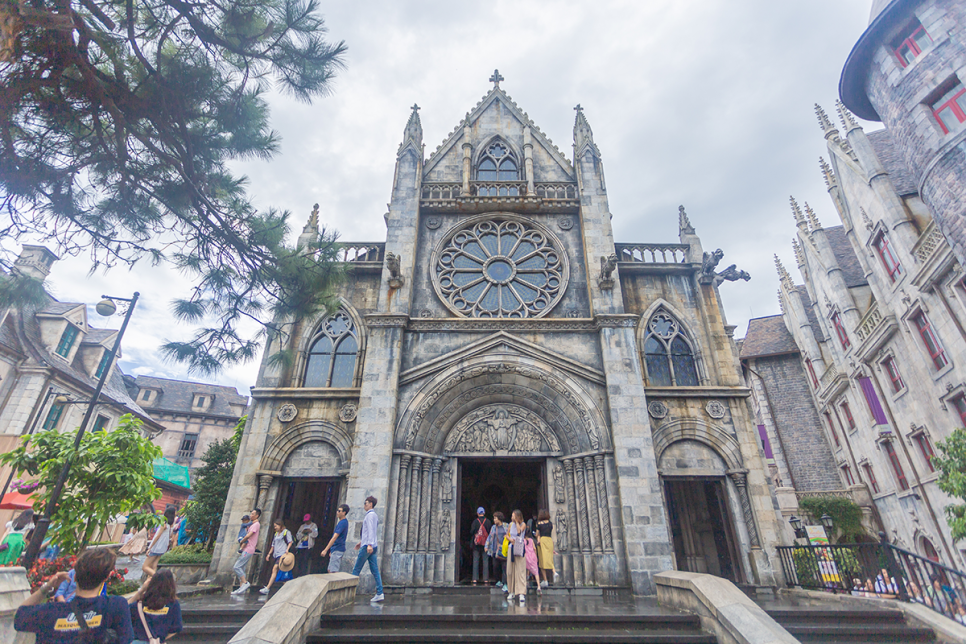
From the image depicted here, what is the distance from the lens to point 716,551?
13.9m

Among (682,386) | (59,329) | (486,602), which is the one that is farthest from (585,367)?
(59,329)

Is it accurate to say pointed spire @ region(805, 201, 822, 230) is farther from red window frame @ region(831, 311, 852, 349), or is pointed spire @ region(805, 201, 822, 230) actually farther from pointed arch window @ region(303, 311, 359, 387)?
pointed arch window @ region(303, 311, 359, 387)

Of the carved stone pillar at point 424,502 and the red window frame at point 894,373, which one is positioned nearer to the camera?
the carved stone pillar at point 424,502

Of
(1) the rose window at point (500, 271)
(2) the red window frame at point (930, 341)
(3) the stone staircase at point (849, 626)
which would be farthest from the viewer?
(2) the red window frame at point (930, 341)

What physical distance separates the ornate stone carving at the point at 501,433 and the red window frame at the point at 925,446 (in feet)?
58.6

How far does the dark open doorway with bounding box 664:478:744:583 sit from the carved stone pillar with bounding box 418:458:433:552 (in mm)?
6802

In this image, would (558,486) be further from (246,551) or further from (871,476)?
(871,476)

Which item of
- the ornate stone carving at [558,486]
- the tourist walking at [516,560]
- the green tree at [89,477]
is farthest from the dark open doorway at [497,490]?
the green tree at [89,477]

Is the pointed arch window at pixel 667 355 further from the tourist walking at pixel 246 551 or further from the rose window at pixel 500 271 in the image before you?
the tourist walking at pixel 246 551

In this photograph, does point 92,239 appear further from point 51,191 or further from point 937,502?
point 937,502

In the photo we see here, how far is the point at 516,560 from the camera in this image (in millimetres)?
8930

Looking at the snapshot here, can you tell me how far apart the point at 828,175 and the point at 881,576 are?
25964mm

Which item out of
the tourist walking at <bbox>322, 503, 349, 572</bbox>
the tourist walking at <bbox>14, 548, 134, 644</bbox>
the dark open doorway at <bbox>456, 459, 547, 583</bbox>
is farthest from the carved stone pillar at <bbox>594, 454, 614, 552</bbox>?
the tourist walking at <bbox>14, 548, 134, 644</bbox>

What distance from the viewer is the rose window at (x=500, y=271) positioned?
48.8 ft
